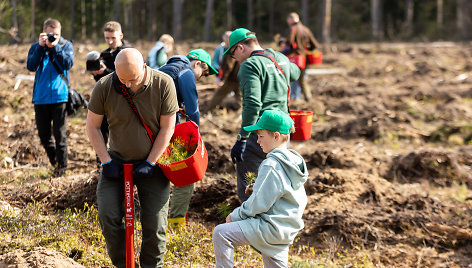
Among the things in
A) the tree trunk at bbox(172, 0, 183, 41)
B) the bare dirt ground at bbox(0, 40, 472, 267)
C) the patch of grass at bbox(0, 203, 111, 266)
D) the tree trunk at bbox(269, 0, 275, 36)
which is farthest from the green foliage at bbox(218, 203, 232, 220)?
the tree trunk at bbox(269, 0, 275, 36)

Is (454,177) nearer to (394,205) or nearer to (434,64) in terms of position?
(394,205)

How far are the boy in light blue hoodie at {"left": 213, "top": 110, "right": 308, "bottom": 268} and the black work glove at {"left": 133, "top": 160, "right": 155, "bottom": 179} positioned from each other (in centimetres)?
67

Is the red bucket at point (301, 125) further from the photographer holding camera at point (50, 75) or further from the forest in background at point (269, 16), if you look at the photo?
the forest in background at point (269, 16)

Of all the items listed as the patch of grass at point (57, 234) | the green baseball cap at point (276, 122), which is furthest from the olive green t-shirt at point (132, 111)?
the patch of grass at point (57, 234)

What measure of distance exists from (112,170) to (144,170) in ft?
0.78

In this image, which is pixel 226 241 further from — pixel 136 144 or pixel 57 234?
pixel 57 234

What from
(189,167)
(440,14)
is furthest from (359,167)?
(440,14)

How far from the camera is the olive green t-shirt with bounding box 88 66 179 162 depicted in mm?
3660

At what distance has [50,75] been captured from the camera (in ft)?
20.4

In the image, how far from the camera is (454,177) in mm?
8016

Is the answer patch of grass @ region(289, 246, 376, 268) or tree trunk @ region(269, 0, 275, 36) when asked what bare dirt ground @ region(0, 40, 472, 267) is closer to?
patch of grass @ region(289, 246, 376, 268)

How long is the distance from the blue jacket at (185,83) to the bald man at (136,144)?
2.65 feet

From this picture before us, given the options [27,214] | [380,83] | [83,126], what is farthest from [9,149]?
[380,83]

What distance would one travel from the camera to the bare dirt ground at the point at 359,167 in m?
5.89
